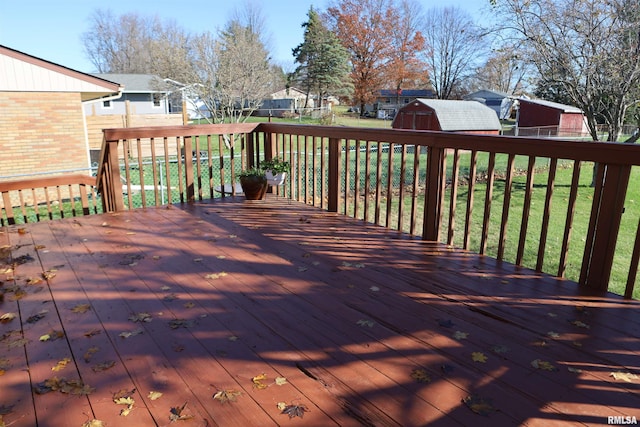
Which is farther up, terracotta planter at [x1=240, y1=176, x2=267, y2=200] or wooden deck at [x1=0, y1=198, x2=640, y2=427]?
terracotta planter at [x1=240, y1=176, x2=267, y2=200]

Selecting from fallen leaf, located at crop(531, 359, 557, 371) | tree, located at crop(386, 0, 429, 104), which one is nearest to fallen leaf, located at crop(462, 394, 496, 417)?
fallen leaf, located at crop(531, 359, 557, 371)

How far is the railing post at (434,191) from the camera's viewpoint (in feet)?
11.2

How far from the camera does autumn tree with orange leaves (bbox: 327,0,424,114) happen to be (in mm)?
32906

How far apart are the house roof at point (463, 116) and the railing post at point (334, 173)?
15645 millimetres

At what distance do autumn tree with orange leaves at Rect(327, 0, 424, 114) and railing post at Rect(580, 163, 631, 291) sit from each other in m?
33.3

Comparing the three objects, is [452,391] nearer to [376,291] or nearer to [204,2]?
[376,291]

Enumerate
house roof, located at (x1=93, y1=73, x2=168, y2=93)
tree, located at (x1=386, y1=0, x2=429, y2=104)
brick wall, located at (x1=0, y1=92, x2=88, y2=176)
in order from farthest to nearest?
tree, located at (x1=386, y1=0, x2=429, y2=104) → house roof, located at (x1=93, y1=73, x2=168, y2=93) → brick wall, located at (x1=0, y1=92, x2=88, y2=176)

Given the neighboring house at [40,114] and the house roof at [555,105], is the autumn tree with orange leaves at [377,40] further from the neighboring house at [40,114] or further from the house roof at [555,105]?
the neighboring house at [40,114]

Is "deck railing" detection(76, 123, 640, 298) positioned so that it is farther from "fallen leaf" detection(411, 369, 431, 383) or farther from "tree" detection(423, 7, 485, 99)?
"tree" detection(423, 7, 485, 99)

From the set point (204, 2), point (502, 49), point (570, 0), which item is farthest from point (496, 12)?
point (204, 2)

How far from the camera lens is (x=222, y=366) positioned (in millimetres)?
1848

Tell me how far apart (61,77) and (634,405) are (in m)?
12.4

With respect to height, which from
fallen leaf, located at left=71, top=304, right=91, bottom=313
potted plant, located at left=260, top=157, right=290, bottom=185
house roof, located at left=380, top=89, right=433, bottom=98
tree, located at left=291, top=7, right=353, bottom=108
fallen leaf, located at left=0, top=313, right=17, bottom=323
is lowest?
fallen leaf, located at left=0, top=313, right=17, bottom=323

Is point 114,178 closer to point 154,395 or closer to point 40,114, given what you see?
point 154,395
